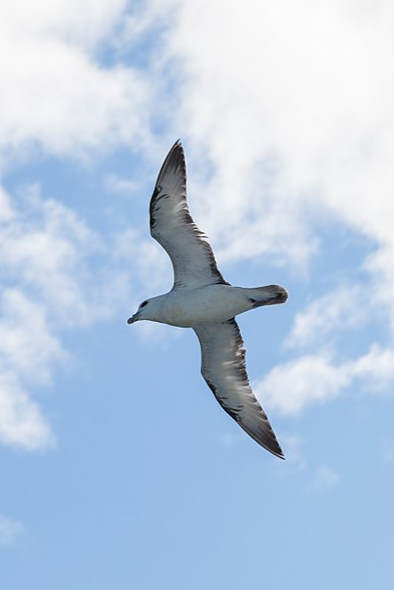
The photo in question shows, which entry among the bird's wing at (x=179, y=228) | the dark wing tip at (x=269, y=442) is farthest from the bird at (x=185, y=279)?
the dark wing tip at (x=269, y=442)

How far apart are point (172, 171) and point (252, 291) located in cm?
265

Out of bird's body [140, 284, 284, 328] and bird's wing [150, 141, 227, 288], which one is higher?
bird's wing [150, 141, 227, 288]

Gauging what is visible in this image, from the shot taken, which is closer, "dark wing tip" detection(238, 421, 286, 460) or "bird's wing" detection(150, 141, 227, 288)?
"bird's wing" detection(150, 141, 227, 288)

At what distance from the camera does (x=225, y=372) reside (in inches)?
910

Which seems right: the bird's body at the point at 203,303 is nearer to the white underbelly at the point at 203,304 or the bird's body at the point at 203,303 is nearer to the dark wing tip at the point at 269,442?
the white underbelly at the point at 203,304

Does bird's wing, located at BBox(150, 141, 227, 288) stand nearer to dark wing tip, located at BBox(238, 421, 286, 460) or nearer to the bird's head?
the bird's head

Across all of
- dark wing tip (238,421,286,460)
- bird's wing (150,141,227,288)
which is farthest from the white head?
dark wing tip (238,421,286,460)

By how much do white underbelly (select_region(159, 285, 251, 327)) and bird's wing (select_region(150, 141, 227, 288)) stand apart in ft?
0.93

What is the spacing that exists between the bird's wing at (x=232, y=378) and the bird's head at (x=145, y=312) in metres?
1.15

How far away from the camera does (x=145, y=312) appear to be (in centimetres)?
Result: 2175

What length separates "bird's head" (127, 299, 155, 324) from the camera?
2170 centimetres

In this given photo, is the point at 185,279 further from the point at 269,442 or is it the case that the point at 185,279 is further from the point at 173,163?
the point at 269,442

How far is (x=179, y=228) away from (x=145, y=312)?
1730mm

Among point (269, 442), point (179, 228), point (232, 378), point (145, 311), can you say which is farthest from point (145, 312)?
point (269, 442)
